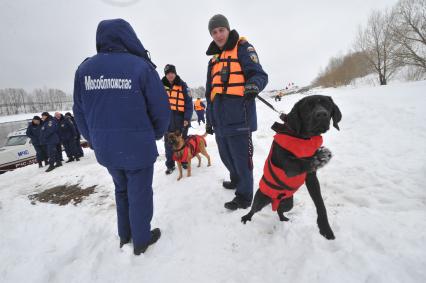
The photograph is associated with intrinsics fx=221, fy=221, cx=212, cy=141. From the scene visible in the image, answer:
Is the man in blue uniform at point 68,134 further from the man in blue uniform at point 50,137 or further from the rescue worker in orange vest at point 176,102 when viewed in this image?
the rescue worker in orange vest at point 176,102

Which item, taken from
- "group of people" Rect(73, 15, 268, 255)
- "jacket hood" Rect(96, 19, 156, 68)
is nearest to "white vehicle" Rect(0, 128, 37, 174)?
"group of people" Rect(73, 15, 268, 255)

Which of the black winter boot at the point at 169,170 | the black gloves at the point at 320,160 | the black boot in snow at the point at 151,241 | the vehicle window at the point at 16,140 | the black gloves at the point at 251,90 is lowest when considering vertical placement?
the black boot in snow at the point at 151,241

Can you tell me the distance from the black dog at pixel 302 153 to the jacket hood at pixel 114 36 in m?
1.68

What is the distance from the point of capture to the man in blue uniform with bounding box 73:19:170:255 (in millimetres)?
1975

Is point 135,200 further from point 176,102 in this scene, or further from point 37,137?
point 37,137

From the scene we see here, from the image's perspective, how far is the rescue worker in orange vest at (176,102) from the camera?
4930 millimetres

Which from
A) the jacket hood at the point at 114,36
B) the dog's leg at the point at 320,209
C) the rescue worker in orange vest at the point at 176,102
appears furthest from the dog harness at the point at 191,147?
the dog's leg at the point at 320,209

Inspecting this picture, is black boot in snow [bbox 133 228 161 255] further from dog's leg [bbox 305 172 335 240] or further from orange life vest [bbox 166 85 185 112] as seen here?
orange life vest [bbox 166 85 185 112]

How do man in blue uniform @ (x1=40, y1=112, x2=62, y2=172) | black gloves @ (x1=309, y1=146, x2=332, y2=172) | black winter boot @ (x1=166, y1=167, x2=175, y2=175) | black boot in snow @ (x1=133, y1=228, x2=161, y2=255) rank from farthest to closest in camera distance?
man in blue uniform @ (x1=40, y1=112, x2=62, y2=172)
black winter boot @ (x1=166, y1=167, x2=175, y2=175)
black boot in snow @ (x1=133, y1=228, x2=161, y2=255)
black gloves @ (x1=309, y1=146, x2=332, y2=172)

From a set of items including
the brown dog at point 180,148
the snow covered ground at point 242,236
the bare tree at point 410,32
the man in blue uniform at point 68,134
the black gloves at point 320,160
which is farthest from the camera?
the bare tree at point 410,32

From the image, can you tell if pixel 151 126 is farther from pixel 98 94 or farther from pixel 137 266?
pixel 137 266

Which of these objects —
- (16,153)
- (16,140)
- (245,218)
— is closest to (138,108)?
(245,218)

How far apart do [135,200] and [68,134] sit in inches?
338

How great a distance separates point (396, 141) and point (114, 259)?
559 cm
